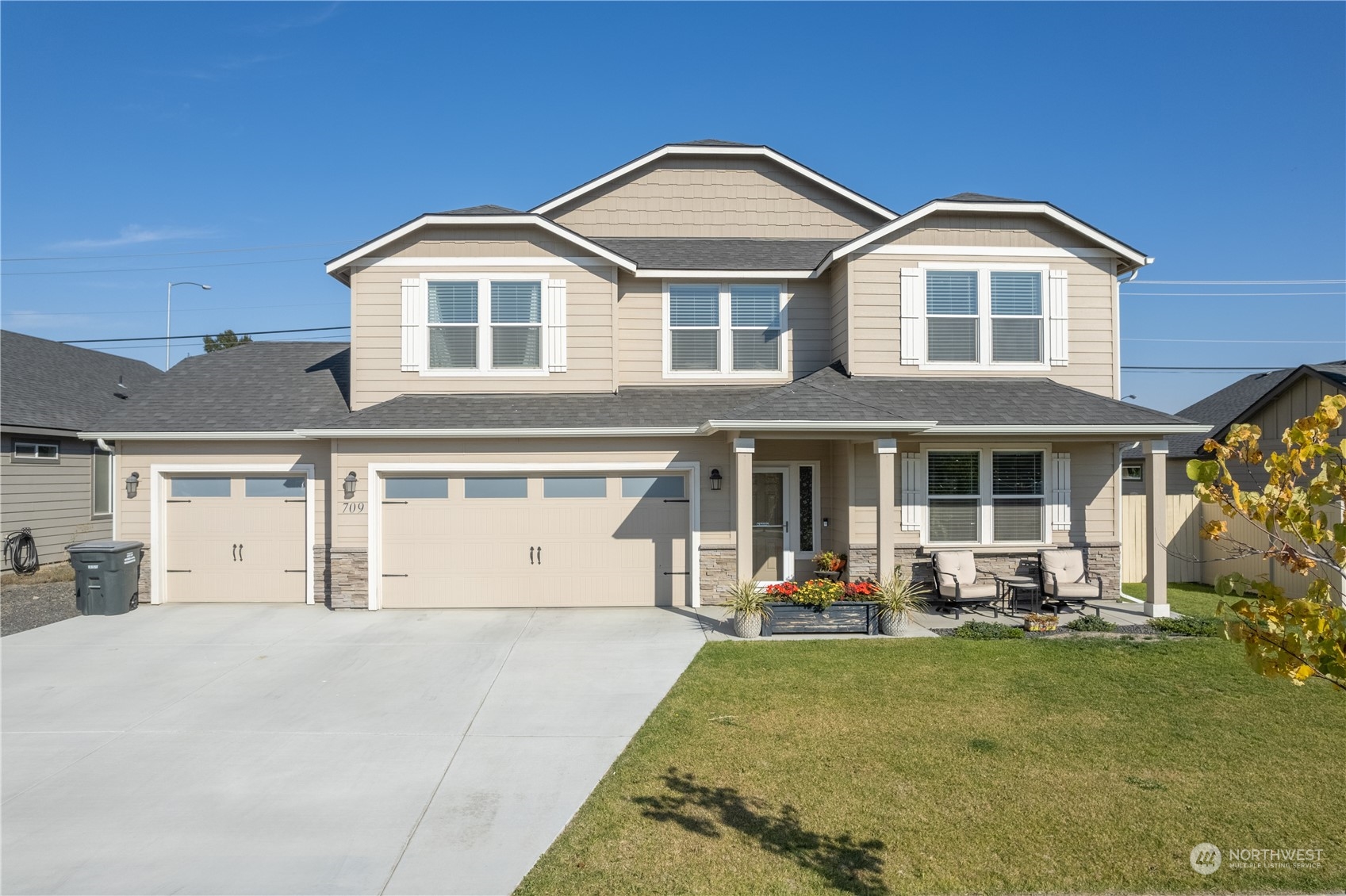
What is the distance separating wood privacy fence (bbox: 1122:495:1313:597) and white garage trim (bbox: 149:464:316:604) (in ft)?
45.2

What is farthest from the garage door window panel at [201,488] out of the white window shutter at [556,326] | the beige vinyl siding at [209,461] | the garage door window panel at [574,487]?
the white window shutter at [556,326]

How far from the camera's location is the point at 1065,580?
464 inches

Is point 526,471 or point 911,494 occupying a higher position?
point 526,471

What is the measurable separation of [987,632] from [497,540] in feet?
23.5

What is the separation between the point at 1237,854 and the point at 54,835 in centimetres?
740

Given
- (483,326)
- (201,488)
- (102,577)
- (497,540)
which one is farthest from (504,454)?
(102,577)

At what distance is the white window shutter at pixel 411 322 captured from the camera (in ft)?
41.0

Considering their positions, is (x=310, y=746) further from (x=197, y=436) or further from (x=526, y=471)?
(x=197, y=436)

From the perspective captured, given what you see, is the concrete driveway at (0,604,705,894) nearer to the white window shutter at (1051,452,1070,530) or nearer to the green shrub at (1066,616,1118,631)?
the green shrub at (1066,616,1118,631)

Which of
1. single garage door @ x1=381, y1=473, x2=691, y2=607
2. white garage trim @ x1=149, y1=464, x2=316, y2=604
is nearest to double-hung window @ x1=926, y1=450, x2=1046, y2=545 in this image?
single garage door @ x1=381, y1=473, x2=691, y2=607

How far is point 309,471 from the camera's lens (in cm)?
1237

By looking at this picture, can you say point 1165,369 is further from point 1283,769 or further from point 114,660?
point 114,660

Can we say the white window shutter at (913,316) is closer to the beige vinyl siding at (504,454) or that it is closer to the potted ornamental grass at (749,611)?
the beige vinyl siding at (504,454)

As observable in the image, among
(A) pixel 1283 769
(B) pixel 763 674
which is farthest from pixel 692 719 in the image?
(A) pixel 1283 769
